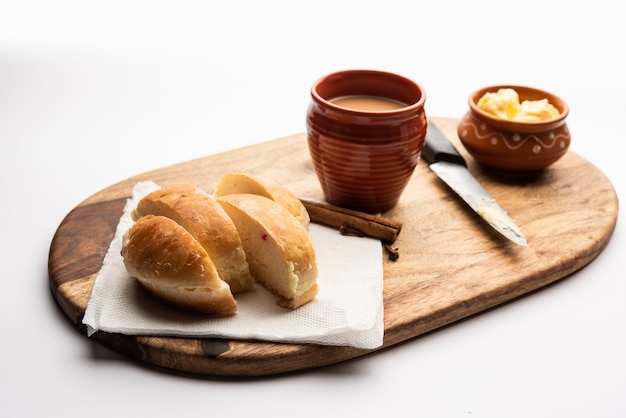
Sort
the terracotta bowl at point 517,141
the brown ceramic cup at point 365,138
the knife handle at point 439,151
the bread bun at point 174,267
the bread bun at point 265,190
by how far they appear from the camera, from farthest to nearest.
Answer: the knife handle at point 439,151, the terracotta bowl at point 517,141, the brown ceramic cup at point 365,138, the bread bun at point 265,190, the bread bun at point 174,267

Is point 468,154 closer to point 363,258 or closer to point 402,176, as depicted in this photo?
point 402,176

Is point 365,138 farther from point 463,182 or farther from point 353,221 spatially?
point 463,182

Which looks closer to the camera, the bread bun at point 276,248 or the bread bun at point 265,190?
the bread bun at point 276,248

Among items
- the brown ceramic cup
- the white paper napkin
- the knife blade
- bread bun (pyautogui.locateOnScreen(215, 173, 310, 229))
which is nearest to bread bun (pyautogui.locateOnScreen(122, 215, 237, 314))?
the white paper napkin

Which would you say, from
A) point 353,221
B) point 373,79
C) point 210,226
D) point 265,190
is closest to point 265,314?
point 210,226

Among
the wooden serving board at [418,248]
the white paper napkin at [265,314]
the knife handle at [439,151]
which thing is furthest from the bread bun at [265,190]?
the knife handle at [439,151]

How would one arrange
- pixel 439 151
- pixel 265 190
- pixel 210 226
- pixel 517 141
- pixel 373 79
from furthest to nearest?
1. pixel 439 151
2. pixel 517 141
3. pixel 373 79
4. pixel 265 190
5. pixel 210 226

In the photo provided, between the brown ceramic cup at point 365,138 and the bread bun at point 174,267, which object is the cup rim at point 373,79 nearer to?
the brown ceramic cup at point 365,138
